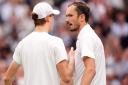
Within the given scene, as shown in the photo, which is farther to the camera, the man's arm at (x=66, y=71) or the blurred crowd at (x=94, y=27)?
the blurred crowd at (x=94, y=27)

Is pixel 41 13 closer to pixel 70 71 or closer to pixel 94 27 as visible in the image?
pixel 70 71

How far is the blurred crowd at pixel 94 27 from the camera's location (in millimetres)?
14539

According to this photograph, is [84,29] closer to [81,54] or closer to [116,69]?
[81,54]

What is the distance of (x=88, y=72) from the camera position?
7480 millimetres

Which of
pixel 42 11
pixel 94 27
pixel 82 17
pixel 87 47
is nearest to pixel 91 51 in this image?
pixel 87 47

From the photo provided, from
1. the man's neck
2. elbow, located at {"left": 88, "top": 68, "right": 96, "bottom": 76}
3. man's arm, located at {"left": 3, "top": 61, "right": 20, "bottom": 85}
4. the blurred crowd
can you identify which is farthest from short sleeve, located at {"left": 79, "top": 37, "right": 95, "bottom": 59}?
the blurred crowd

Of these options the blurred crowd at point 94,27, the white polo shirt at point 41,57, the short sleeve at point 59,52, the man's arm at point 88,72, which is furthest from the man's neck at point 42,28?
the blurred crowd at point 94,27

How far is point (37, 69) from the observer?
768cm

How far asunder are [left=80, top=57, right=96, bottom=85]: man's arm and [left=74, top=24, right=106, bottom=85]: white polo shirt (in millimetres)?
88

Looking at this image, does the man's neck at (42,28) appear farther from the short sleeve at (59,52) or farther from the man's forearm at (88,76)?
the man's forearm at (88,76)

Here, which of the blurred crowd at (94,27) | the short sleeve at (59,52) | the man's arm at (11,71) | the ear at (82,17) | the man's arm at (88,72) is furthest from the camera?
the blurred crowd at (94,27)

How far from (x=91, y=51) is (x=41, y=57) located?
0.54 metres

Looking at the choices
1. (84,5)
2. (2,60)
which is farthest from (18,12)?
(84,5)

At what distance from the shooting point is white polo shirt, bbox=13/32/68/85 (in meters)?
7.57
